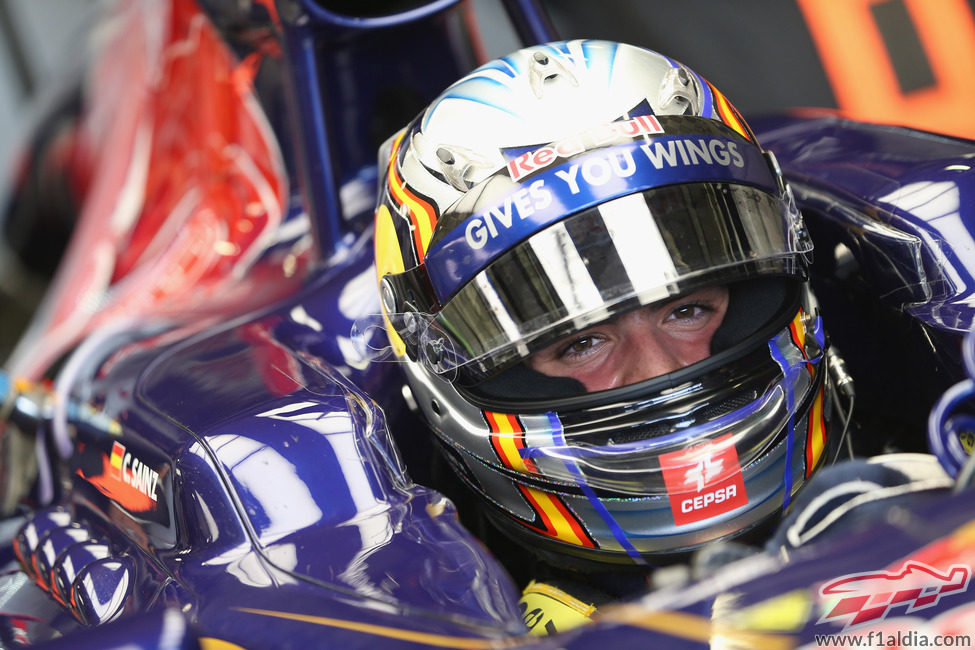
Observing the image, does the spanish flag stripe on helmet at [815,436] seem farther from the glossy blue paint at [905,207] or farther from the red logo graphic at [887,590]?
the red logo graphic at [887,590]

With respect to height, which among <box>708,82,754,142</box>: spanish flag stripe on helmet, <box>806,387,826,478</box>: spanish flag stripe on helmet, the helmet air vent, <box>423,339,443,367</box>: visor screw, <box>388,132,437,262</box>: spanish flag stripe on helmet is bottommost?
<box>806,387,826,478</box>: spanish flag stripe on helmet

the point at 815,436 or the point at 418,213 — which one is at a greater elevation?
the point at 418,213

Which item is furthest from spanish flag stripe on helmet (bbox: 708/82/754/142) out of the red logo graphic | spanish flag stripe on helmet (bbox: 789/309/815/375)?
the red logo graphic

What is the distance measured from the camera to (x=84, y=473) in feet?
5.03

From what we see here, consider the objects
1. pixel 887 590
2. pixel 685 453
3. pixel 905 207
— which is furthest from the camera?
pixel 905 207

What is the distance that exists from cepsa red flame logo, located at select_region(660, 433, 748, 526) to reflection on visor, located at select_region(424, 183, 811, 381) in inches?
6.5

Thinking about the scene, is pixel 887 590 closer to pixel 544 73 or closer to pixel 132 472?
pixel 544 73

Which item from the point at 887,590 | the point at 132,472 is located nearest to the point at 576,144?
the point at 887,590

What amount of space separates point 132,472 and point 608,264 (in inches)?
27.2

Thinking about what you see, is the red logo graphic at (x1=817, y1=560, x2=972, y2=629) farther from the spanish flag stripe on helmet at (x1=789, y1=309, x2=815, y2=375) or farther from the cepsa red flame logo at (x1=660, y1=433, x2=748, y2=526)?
the spanish flag stripe on helmet at (x1=789, y1=309, x2=815, y2=375)

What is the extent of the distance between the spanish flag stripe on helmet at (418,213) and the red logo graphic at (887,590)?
25.5 inches

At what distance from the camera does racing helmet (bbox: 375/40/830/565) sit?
110 centimetres

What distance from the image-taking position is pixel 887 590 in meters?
0.75

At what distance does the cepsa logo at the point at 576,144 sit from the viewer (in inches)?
45.1
